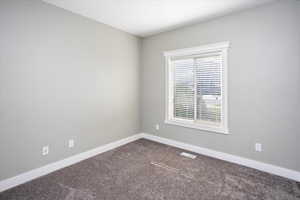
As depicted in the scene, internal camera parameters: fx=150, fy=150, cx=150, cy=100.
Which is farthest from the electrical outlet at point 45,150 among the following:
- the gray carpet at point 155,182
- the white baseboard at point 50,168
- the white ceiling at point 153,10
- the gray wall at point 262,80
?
the gray wall at point 262,80

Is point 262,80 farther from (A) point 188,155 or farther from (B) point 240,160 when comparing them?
(A) point 188,155

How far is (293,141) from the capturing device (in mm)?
2160

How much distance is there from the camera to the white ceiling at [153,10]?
2299 mm

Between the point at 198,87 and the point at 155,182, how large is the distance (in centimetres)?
198

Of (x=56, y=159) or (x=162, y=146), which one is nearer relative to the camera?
(x=56, y=159)

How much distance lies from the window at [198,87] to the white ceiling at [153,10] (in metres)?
0.57

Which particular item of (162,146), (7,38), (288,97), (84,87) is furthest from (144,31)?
(288,97)

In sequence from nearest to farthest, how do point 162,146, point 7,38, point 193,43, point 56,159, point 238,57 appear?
point 7,38 → point 56,159 → point 238,57 → point 193,43 → point 162,146

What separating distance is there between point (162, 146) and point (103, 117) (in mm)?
1455

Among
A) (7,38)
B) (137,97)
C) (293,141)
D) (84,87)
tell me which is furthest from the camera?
(137,97)

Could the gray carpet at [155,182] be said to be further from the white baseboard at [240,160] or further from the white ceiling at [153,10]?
the white ceiling at [153,10]

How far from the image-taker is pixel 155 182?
2.11 meters

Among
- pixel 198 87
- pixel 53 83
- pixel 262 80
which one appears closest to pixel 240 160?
pixel 262 80

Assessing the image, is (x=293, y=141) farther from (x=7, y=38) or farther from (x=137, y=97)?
(x=7, y=38)
